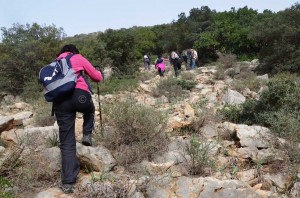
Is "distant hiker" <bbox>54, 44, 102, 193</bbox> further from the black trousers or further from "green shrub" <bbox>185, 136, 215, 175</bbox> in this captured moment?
"green shrub" <bbox>185, 136, 215, 175</bbox>

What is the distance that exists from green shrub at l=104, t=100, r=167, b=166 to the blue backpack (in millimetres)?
1113

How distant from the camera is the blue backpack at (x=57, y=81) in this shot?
3.99 metres

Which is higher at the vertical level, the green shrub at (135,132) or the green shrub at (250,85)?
the green shrub at (135,132)

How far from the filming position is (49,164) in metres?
4.36

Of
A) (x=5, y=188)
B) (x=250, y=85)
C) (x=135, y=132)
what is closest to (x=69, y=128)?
(x=5, y=188)

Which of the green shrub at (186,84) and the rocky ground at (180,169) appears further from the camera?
the green shrub at (186,84)

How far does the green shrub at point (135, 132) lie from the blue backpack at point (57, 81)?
1.11m

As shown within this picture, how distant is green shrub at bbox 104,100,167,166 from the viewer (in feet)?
15.6

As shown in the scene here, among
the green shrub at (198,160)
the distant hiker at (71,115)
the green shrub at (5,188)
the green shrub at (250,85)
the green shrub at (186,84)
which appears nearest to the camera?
the green shrub at (5,188)

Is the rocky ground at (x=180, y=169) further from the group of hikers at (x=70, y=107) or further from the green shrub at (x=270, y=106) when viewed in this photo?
the green shrub at (x=270, y=106)

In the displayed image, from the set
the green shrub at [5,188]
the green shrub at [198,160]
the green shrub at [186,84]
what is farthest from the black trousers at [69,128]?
the green shrub at [186,84]

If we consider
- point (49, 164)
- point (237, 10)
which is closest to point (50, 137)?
point (49, 164)

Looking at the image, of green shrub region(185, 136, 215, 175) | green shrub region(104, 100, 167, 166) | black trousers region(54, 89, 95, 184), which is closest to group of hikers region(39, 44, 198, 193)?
black trousers region(54, 89, 95, 184)

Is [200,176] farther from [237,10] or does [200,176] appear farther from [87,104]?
[237,10]
